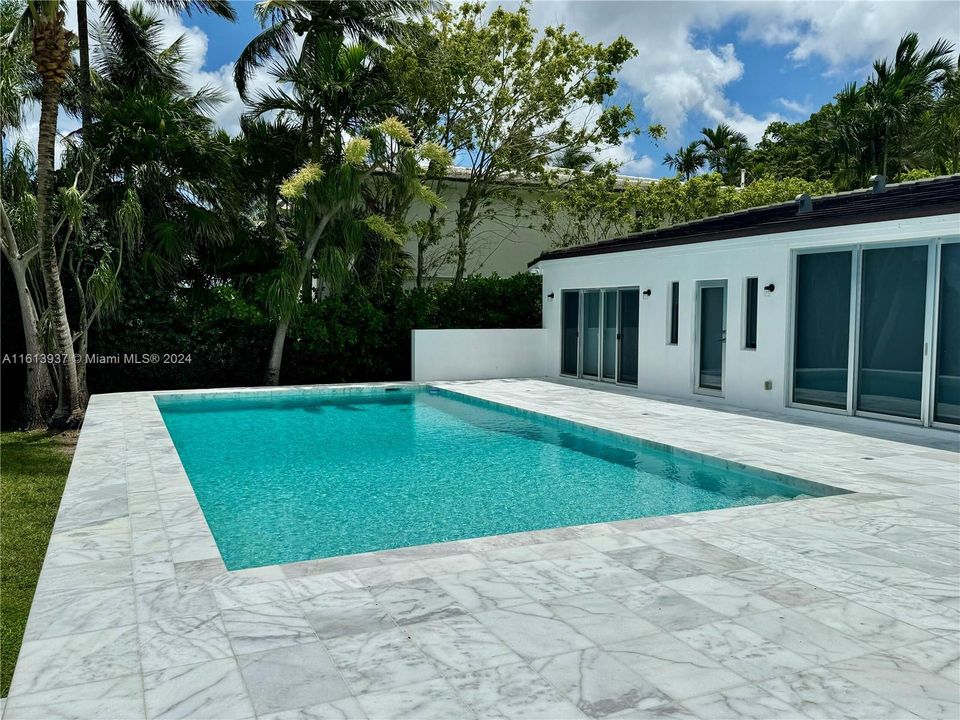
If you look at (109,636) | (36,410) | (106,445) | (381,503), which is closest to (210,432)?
(106,445)

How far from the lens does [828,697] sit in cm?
322

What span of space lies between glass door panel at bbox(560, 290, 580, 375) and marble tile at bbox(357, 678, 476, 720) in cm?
1464

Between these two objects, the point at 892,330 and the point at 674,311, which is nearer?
the point at 892,330

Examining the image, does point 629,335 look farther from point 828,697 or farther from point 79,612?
point 79,612

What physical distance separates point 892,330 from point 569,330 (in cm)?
837

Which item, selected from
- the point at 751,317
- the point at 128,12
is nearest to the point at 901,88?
the point at 751,317

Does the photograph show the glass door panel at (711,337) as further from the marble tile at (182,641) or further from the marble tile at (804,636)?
the marble tile at (182,641)

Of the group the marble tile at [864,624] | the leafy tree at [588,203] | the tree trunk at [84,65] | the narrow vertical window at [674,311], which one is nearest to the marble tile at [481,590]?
the marble tile at [864,624]

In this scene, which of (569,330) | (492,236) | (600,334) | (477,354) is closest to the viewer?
(600,334)

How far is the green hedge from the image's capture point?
51.8 ft

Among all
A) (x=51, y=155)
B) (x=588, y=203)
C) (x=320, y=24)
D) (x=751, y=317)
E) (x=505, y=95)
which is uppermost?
(x=320, y=24)

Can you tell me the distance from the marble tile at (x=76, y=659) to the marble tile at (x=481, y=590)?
1691mm

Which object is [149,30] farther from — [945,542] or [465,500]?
[945,542]

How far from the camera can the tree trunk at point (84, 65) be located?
14.6 m
